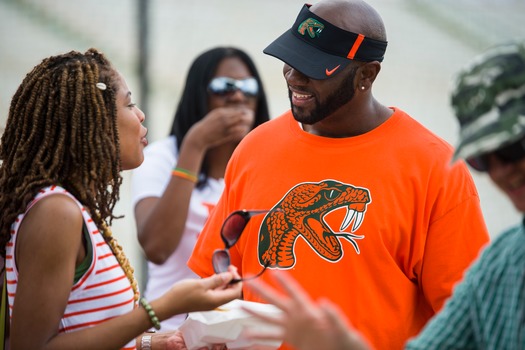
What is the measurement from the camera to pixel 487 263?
2.14 metres

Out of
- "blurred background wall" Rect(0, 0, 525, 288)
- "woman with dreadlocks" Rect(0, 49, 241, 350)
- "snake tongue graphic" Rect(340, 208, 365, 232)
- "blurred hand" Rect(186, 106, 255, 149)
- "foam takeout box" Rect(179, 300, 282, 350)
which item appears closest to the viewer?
"woman with dreadlocks" Rect(0, 49, 241, 350)

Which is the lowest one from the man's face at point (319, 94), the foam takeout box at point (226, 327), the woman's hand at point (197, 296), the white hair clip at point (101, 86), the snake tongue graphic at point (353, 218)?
the foam takeout box at point (226, 327)

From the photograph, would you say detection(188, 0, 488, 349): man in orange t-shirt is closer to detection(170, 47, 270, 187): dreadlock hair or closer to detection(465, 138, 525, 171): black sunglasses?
detection(465, 138, 525, 171): black sunglasses

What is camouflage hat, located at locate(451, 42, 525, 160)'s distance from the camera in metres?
1.92

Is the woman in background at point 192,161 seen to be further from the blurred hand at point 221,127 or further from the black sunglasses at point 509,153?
the black sunglasses at point 509,153

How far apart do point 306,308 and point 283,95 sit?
422 centimetres

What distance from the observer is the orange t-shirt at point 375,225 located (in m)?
2.99

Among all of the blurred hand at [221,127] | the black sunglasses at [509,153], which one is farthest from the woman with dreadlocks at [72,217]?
the blurred hand at [221,127]


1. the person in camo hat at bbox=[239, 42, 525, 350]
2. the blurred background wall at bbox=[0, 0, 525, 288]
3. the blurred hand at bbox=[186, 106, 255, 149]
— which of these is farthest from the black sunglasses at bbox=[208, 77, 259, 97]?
the person in camo hat at bbox=[239, 42, 525, 350]

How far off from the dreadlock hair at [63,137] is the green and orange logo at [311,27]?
788 mm

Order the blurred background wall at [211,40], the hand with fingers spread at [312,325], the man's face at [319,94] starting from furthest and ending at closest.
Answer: the blurred background wall at [211,40] < the man's face at [319,94] < the hand with fingers spread at [312,325]

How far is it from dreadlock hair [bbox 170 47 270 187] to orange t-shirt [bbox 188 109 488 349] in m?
1.61

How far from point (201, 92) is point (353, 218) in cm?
193

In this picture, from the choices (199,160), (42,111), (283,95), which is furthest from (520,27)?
(42,111)
